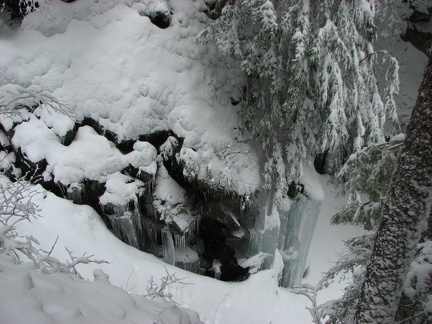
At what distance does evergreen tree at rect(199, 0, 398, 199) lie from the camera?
209 inches

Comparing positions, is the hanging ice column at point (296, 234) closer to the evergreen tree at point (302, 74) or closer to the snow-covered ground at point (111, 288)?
the snow-covered ground at point (111, 288)

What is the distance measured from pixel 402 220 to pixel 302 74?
4002mm

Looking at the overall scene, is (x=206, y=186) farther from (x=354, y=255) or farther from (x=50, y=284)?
(x=50, y=284)

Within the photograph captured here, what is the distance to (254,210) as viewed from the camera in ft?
22.9

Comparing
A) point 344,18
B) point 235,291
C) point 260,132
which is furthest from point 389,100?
point 235,291

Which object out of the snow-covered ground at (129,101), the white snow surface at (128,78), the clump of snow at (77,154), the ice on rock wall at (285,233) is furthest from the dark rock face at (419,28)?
the clump of snow at (77,154)

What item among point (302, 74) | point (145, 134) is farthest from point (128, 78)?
point (302, 74)

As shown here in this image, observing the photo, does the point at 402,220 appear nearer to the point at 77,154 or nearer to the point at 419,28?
the point at 77,154

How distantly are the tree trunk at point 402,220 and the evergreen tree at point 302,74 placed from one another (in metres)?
3.38

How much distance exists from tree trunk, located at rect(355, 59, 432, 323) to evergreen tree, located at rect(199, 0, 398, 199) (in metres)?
3.38

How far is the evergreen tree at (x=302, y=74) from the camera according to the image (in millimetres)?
5297

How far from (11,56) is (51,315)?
254 inches

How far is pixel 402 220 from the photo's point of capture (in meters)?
2.20

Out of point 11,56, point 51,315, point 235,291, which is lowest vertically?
point 235,291
